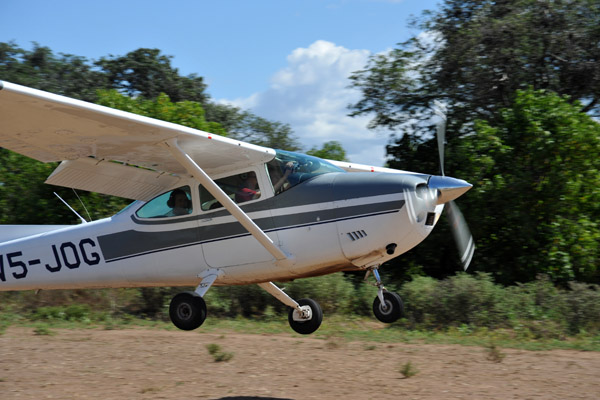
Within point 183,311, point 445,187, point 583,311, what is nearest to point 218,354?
point 183,311

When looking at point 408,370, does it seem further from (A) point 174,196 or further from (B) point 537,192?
(B) point 537,192

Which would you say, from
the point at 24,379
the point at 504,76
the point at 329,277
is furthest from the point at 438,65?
the point at 24,379

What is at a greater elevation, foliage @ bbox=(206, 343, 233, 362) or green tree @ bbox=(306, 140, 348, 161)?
green tree @ bbox=(306, 140, 348, 161)

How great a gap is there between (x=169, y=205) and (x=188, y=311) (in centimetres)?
148

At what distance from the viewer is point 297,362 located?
11.2 meters

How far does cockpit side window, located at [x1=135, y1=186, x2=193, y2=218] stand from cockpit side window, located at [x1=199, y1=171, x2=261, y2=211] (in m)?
0.25

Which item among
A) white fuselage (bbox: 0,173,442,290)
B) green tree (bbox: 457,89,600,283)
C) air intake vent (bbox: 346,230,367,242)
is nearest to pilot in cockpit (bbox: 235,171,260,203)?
white fuselage (bbox: 0,173,442,290)

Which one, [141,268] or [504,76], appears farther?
[504,76]

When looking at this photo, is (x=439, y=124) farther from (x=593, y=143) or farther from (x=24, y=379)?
(x=593, y=143)

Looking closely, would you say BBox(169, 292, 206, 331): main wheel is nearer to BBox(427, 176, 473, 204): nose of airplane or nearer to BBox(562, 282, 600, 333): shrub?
BBox(427, 176, 473, 204): nose of airplane

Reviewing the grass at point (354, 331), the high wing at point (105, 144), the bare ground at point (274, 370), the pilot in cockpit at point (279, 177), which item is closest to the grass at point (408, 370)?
the bare ground at point (274, 370)

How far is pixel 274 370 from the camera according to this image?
1072 cm

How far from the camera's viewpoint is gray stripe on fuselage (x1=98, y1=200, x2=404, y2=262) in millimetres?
7914

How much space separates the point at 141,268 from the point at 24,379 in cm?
294
